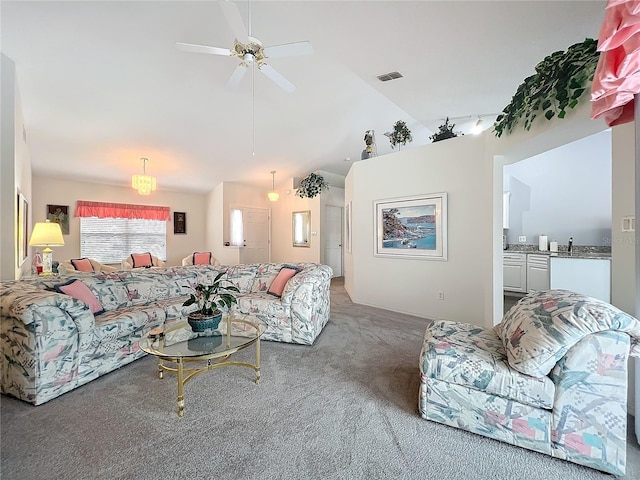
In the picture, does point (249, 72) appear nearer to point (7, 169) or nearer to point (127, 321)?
point (7, 169)

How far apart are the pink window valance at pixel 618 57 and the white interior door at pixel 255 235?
6666 mm

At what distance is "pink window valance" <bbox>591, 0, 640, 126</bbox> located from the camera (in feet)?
3.92

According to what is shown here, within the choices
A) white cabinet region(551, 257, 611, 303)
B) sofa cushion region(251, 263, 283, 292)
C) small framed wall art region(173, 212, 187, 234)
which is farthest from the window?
white cabinet region(551, 257, 611, 303)

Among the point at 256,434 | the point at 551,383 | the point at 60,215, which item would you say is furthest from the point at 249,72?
the point at 60,215

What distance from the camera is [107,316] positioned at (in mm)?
2646

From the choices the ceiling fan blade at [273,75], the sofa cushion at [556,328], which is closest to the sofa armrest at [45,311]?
the ceiling fan blade at [273,75]

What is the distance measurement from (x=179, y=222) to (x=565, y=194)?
8.20m

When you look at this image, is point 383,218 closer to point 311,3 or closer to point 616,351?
point 311,3

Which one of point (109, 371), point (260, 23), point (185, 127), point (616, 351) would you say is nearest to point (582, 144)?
point (616, 351)

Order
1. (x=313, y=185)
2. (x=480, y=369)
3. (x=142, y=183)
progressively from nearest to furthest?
(x=480, y=369), (x=142, y=183), (x=313, y=185)

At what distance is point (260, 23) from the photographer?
290 centimetres

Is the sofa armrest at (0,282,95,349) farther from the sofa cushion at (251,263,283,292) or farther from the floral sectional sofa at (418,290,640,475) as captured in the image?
the floral sectional sofa at (418,290,640,475)

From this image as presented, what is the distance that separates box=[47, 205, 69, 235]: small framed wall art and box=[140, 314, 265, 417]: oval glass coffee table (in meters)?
4.83

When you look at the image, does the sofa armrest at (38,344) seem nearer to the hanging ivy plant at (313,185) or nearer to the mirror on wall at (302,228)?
the hanging ivy plant at (313,185)
